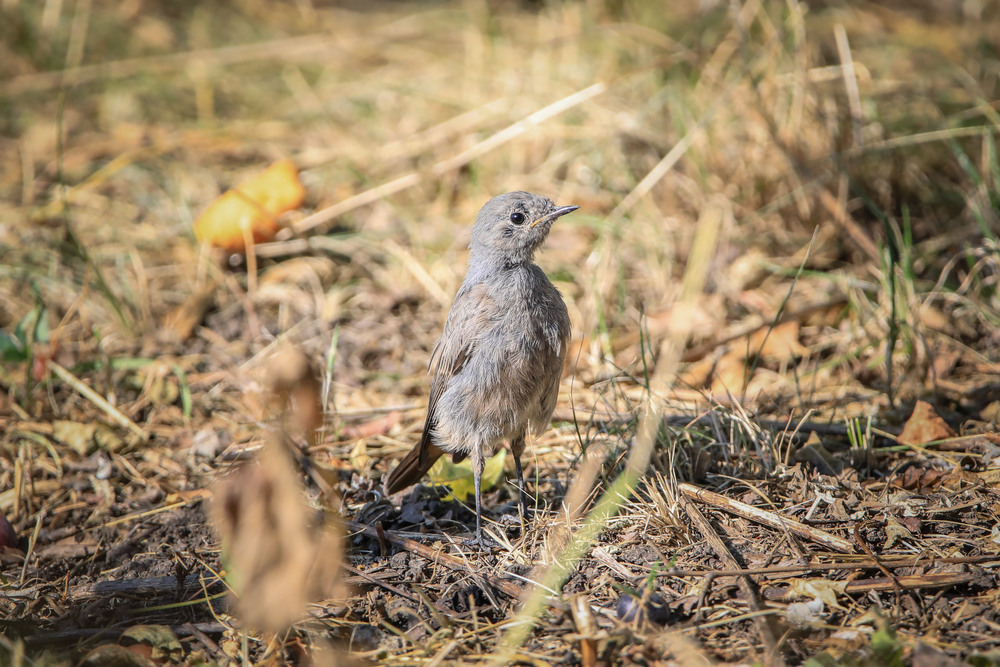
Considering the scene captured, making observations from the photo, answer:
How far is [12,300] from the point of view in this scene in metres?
5.15

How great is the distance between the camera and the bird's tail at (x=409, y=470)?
11.9ft

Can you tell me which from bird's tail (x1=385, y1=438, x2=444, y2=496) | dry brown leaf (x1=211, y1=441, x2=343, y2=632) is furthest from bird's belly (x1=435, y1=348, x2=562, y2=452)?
dry brown leaf (x1=211, y1=441, x2=343, y2=632)

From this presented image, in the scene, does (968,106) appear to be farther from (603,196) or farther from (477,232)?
(477,232)

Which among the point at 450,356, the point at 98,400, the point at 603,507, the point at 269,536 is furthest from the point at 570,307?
the point at 269,536

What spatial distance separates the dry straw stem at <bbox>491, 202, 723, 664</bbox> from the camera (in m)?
2.69

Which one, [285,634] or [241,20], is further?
[241,20]

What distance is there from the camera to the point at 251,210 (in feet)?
18.1

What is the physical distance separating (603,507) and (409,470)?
0.98 metres

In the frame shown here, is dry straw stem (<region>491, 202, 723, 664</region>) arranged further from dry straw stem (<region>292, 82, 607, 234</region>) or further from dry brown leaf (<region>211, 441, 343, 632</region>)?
dry straw stem (<region>292, 82, 607, 234</region>)

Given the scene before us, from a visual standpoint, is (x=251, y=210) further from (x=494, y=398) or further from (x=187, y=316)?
(x=494, y=398)

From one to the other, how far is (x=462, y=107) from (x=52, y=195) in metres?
3.59

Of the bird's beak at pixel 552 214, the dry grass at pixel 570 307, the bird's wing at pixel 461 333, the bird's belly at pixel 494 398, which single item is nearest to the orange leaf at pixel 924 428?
the dry grass at pixel 570 307

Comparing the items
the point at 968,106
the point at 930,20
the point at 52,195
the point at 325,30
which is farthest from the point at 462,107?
the point at 930,20

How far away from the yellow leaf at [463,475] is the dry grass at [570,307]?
0.10 meters
